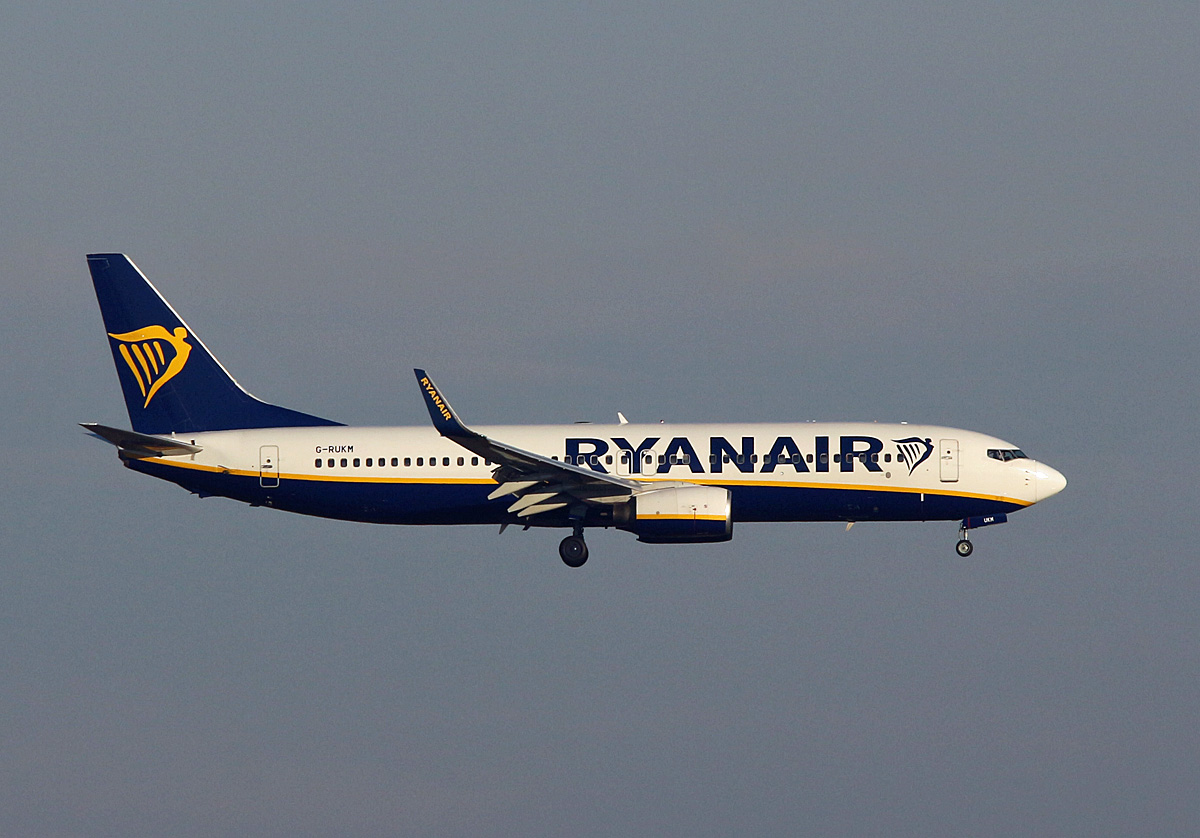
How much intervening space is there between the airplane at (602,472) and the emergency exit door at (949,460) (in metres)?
0.03

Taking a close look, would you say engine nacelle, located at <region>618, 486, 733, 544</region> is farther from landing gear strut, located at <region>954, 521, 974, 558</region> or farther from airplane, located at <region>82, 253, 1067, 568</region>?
landing gear strut, located at <region>954, 521, 974, 558</region>

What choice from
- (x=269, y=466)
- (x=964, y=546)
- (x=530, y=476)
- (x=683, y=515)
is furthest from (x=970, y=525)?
(x=269, y=466)

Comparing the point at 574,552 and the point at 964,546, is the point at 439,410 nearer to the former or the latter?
the point at 574,552

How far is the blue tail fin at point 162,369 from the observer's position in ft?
189

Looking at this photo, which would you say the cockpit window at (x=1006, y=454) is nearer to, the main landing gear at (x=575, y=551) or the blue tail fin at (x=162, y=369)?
the main landing gear at (x=575, y=551)

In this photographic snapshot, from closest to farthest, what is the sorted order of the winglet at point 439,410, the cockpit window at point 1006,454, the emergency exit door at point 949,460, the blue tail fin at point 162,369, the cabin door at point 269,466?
1. the winglet at point 439,410
2. the emergency exit door at point 949,460
3. the cockpit window at point 1006,454
4. the cabin door at point 269,466
5. the blue tail fin at point 162,369

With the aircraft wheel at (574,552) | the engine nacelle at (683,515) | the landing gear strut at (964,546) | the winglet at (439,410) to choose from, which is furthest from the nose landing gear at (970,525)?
the winglet at (439,410)

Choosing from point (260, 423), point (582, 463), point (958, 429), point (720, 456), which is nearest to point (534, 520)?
point (582, 463)

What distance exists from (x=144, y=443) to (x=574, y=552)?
15.0 meters

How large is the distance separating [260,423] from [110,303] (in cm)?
732

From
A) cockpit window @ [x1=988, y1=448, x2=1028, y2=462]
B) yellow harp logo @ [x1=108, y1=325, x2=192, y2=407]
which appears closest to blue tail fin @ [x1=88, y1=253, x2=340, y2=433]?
yellow harp logo @ [x1=108, y1=325, x2=192, y2=407]

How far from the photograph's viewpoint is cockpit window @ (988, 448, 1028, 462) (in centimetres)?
5456

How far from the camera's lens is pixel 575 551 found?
54.1 meters

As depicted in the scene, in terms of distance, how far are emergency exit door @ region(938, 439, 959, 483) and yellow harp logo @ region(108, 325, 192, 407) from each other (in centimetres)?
2668
